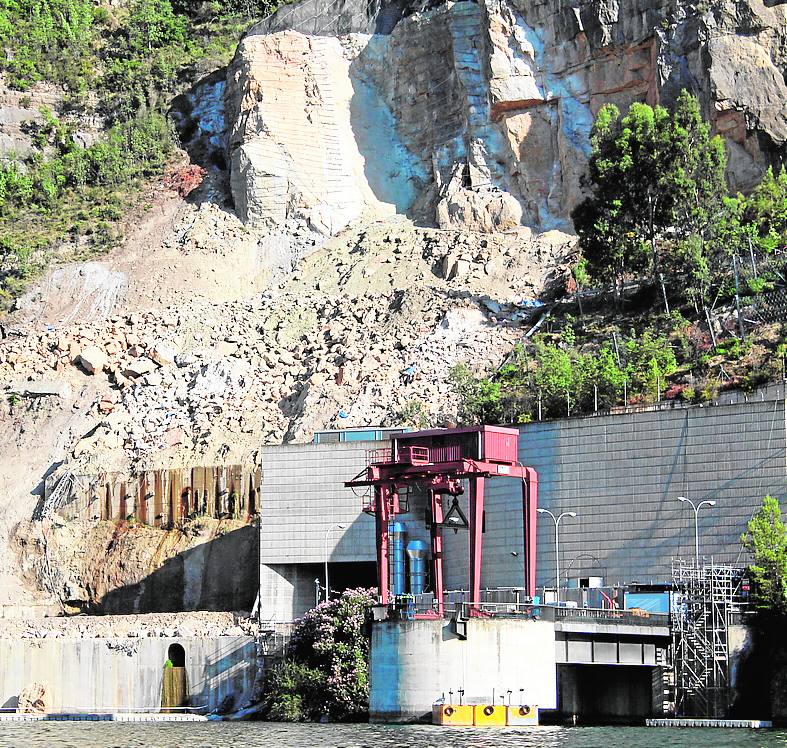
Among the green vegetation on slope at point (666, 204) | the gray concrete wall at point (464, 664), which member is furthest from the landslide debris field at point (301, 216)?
the gray concrete wall at point (464, 664)

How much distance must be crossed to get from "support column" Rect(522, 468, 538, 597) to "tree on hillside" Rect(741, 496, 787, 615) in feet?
28.9

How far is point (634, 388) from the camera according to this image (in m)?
87.6

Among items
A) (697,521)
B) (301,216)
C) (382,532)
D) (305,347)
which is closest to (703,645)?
(697,521)

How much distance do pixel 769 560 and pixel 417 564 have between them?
59.1 feet

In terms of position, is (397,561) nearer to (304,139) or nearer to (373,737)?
(373,737)

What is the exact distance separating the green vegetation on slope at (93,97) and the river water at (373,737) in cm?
5662

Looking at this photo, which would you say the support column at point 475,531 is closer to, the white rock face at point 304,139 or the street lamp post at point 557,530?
Result: the street lamp post at point 557,530

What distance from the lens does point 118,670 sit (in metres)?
81.9

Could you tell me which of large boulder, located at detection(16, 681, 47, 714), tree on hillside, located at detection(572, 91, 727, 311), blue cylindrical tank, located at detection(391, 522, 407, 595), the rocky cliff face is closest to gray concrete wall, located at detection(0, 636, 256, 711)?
large boulder, located at detection(16, 681, 47, 714)

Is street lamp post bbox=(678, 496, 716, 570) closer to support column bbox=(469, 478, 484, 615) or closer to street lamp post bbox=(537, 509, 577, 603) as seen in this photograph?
street lamp post bbox=(537, 509, 577, 603)

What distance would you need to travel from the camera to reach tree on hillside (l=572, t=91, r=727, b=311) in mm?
97500

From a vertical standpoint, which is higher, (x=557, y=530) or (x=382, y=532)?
(x=557, y=530)

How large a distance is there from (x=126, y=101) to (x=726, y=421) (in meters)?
74.2

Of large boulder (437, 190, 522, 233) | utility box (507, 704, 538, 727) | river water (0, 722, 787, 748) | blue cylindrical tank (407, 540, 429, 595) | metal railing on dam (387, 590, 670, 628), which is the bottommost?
river water (0, 722, 787, 748)
